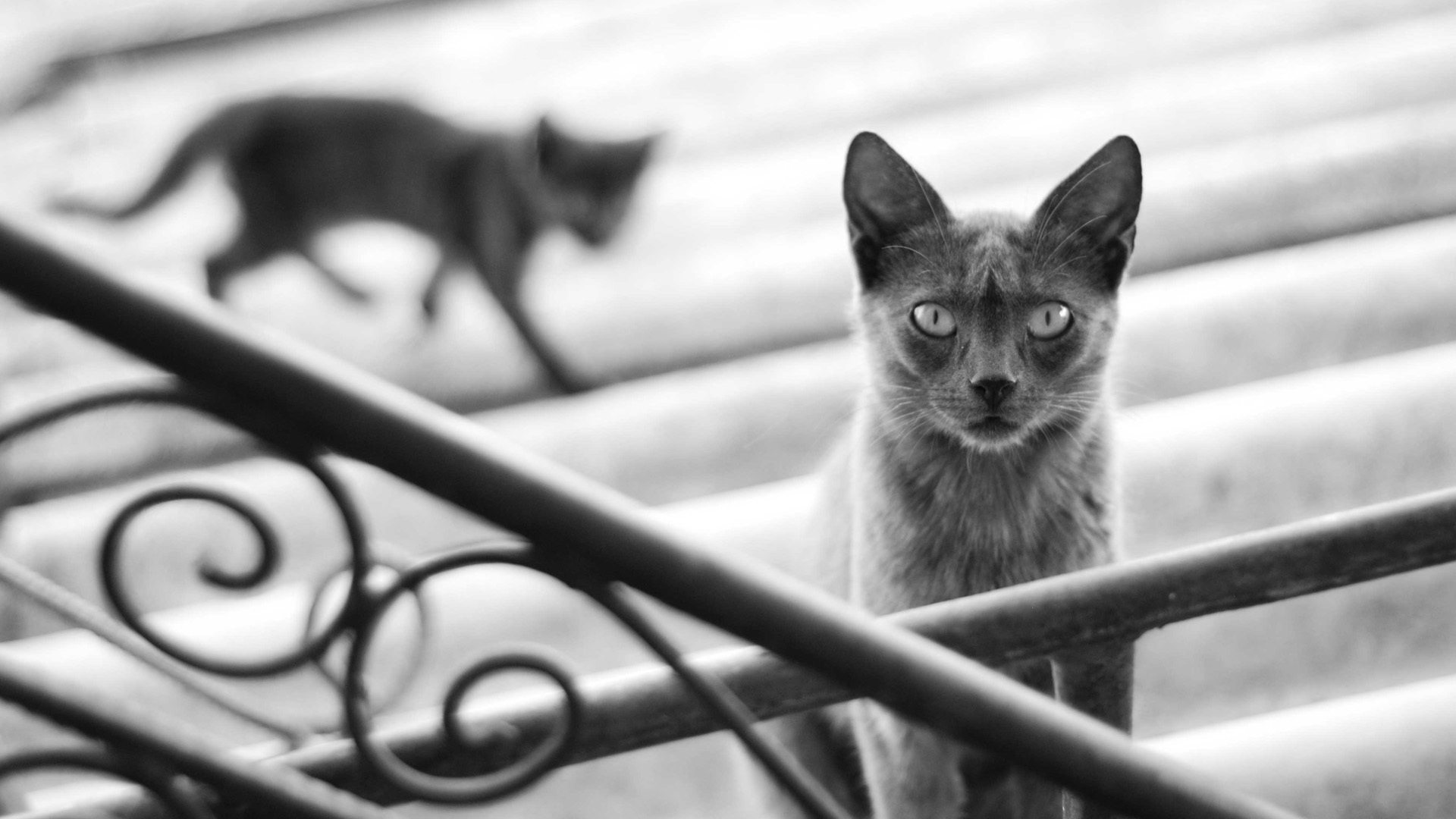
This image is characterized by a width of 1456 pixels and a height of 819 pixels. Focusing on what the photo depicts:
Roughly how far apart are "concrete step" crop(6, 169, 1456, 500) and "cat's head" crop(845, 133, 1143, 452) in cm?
42

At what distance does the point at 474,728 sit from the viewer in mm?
801

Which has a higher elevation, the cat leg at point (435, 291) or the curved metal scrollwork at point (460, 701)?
A: the cat leg at point (435, 291)

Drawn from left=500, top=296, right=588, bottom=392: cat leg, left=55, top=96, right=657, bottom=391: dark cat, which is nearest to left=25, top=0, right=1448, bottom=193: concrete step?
left=55, top=96, right=657, bottom=391: dark cat

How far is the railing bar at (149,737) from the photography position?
615 mm

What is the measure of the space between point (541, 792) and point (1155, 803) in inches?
39.7

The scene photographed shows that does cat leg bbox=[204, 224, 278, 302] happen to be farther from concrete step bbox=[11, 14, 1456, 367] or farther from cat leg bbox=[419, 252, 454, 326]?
cat leg bbox=[419, 252, 454, 326]

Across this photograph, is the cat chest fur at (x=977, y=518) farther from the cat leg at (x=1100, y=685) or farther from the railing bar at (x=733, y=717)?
the railing bar at (x=733, y=717)

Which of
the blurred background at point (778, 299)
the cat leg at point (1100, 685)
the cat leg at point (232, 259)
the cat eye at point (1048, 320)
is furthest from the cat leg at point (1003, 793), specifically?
the cat leg at point (232, 259)

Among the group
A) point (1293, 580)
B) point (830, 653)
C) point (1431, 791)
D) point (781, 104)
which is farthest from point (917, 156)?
point (830, 653)

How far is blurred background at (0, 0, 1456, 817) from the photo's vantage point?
1468 mm

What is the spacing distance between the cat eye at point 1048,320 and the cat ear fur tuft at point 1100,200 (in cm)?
9

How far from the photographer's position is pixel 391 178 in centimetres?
228

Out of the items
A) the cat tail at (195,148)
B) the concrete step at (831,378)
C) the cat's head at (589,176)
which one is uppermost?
the cat's head at (589,176)

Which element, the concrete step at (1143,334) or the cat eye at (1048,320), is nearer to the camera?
the cat eye at (1048,320)
